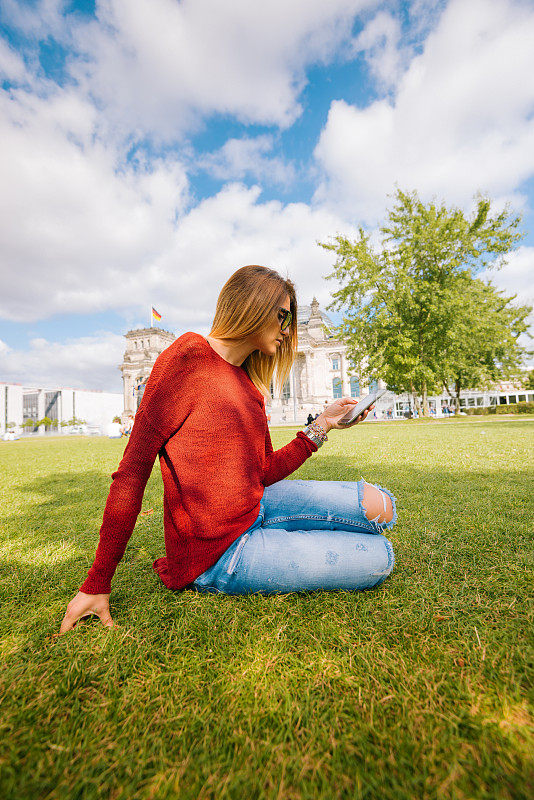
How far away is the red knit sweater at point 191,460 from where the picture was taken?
4.87ft

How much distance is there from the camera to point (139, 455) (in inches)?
58.5

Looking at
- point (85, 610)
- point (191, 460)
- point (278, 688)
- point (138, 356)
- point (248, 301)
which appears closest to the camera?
point (278, 688)

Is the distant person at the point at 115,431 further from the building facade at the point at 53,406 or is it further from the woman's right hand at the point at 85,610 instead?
the building facade at the point at 53,406

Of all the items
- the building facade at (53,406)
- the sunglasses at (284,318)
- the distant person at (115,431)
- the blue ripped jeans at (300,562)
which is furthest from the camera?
the building facade at (53,406)

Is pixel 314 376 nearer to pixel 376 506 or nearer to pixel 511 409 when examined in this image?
pixel 511 409

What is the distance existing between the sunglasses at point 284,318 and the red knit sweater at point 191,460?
38 centimetres

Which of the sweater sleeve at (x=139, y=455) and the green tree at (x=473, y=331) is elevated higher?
the green tree at (x=473, y=331)

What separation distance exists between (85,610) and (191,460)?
2.18 ft

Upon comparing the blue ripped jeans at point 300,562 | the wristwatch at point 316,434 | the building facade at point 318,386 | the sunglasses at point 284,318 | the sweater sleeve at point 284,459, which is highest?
the building facade at point 318,386

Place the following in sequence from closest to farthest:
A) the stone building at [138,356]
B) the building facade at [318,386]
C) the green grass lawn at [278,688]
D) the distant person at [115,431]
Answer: the green grass lawn at [278,688] < the distant person at [115,431] < the building facade at [318,386] < the stone building at [138,356]

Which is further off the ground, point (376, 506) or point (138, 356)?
point (138, 356)

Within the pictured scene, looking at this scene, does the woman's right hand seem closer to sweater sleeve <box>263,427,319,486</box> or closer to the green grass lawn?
the green grass lawn

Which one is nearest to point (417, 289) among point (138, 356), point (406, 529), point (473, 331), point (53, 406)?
point (473, 331)

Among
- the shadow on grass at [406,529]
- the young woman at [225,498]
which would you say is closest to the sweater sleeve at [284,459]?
the young woman at [225,498]
